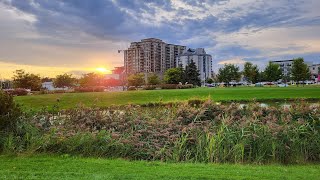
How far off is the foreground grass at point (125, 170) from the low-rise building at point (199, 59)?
146 meters

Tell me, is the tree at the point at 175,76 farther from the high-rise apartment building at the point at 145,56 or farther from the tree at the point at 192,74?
the high-rise apartment building at the point at 145,56

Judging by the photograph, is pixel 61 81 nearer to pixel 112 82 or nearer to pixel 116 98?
pixel 112 82

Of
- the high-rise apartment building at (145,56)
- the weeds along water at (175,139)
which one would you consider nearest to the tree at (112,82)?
the high-rise apartment building at (145,56)

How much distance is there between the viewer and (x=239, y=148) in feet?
25.6

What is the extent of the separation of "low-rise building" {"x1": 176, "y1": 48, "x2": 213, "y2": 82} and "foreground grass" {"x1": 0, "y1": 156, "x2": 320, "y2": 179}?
477ft

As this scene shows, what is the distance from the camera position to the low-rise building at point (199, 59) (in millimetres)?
153887

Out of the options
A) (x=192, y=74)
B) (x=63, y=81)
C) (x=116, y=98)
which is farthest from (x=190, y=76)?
(x=116, y=98)

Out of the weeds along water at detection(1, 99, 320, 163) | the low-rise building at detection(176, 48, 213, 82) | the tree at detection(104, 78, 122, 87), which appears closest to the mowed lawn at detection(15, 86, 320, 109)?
the weeds along water at detection(1, 99, 320, 163)

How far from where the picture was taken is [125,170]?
6.11m

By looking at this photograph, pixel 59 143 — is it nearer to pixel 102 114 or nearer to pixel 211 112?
pixel 102 114

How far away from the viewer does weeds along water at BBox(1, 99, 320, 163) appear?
776cm

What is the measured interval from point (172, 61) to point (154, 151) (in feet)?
507

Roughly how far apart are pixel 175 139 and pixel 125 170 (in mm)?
2441

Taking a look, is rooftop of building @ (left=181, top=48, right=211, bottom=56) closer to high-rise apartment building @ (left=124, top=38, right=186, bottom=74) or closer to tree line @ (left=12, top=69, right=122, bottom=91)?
high-rise apartment building @ (left=124, top=38, right=186, bottom=74)
